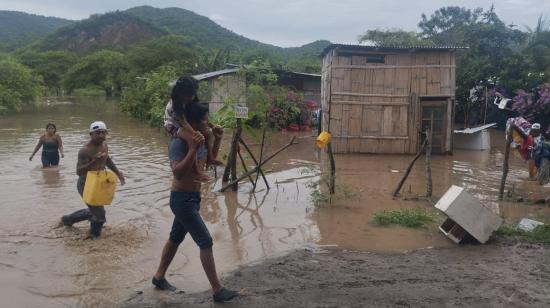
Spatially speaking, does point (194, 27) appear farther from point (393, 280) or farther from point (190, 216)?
point (190, 216)

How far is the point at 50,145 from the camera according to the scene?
1144 centimetres

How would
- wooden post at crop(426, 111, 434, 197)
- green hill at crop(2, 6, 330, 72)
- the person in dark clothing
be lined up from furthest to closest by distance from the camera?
1. green hill at crop(2, 6, 330, 72)
2. the person in dark clothing
3. wooden post at crop(426, 111, 434, 197)

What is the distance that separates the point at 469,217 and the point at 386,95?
30.8 ft

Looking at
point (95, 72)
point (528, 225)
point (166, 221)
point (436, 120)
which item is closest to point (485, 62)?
point (436, 120)

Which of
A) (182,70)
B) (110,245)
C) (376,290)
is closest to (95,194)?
(110,245)

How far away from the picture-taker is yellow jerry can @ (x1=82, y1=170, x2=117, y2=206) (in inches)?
235

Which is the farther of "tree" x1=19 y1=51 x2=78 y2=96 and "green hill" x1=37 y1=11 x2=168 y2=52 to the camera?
"green hill" x1=37 y1=11 x2=168 y2=52

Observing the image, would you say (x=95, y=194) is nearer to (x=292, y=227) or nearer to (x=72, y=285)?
(x=72, y=285)

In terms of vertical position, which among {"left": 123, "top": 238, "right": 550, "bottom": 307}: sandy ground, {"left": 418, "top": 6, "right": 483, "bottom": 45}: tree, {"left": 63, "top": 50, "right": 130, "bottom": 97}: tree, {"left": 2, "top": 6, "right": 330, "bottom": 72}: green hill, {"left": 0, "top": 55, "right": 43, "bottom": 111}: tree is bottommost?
{"left": 123, "top": 238, "right": 550, "bottom": 307}: sandy ground

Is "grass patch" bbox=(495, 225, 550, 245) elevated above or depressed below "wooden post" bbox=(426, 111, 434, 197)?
below

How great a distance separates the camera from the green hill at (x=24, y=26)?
342 feet

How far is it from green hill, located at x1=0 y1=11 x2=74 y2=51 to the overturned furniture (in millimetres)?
104018

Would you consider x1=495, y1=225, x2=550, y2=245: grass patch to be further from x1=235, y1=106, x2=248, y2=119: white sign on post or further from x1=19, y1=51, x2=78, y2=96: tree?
x1=19, y1=51, x2=78, y2=96: tree

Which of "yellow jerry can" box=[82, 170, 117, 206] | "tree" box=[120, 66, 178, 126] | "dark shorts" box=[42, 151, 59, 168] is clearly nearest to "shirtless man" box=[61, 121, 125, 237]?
"yellow jerry can" box=[82, 170, 117, 206]
